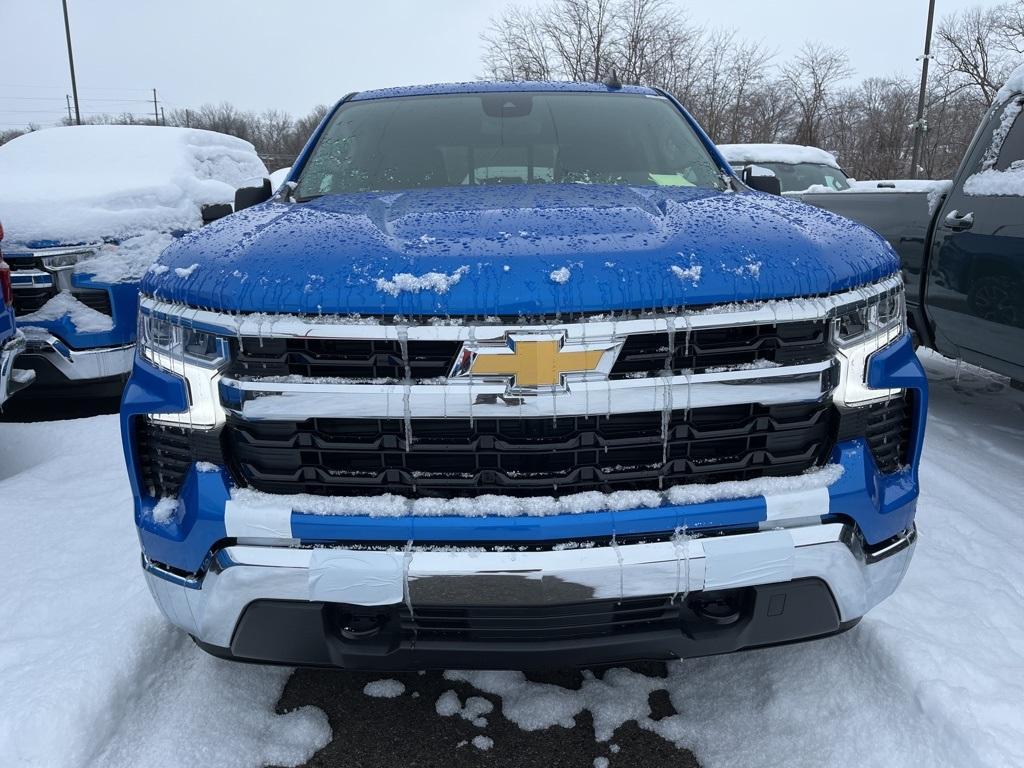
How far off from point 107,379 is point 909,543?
4.40 metres

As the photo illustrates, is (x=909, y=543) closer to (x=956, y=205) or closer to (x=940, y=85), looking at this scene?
(x=956, y=205)

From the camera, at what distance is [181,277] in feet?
5.73

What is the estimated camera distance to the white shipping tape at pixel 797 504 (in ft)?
5.48

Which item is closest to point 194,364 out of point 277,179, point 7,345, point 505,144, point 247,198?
point 247,198

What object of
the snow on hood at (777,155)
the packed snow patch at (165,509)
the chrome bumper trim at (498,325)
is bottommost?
the packed snow patch at (165,509)

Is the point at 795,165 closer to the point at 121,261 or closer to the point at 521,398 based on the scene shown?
the point at 121,261

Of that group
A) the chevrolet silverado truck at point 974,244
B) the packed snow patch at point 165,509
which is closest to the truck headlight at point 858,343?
the packed snow patch at point 165,509

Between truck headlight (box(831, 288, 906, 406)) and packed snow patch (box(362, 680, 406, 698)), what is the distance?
1486 millimetres

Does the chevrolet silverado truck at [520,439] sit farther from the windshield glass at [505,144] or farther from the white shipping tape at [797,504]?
the windshield glass at [505,144]

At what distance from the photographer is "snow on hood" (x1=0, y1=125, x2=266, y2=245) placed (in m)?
4.54

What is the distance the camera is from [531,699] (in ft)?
7.14

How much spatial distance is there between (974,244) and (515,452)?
133 inches

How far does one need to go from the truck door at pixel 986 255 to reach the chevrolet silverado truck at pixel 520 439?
2250 millimetres

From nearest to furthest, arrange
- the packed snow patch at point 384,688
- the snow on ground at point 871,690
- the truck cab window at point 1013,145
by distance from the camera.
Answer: the snow on ground at point 871,690 < the packed snow patch at point 384,688 < the truck cab window at point 1013,145
